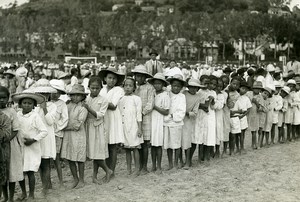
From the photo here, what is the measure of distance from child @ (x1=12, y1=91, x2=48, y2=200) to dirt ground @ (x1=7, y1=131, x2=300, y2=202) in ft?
1.91

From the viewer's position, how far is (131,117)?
7660 mm

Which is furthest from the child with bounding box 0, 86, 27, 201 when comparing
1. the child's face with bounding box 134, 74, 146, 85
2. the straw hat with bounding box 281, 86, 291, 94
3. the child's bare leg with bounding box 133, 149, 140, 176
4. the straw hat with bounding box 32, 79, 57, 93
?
the straw hat with bounding box 281, 86, 291, 94

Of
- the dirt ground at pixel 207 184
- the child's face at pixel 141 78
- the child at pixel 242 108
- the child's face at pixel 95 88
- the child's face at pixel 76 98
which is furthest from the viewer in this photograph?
the child at pixel 242 108

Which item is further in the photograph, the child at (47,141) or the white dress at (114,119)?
the white dress at (114,119)

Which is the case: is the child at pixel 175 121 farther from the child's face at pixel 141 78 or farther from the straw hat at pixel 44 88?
the straw hat at pixel 44 88

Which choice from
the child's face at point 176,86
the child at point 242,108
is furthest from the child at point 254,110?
the child's face at point 176,86

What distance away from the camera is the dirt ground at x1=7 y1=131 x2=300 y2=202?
6516 mm

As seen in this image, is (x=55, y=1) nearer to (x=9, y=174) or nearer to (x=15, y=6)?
(x=15, y=6)

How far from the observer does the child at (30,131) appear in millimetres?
6227

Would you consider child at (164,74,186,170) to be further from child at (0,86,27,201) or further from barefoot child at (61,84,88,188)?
child at (0,86,27,201)

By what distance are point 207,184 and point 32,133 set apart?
9.09 feet

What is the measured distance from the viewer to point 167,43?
7850 cm

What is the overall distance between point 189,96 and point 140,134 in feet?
4.41

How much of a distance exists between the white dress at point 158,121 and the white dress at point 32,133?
2.21 m
